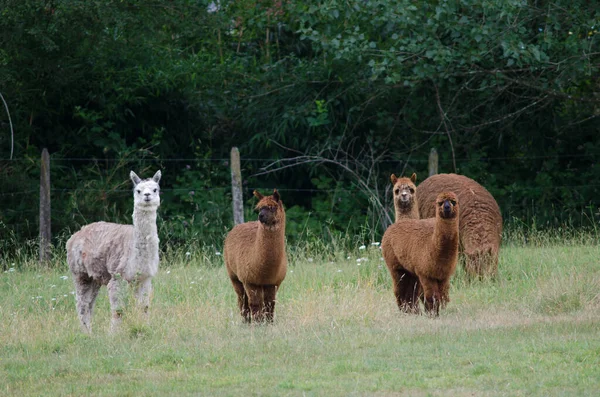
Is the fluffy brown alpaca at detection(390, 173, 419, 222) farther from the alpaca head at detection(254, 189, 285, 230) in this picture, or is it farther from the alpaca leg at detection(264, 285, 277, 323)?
the alpaca head at detection(254, 189, 285, 230)

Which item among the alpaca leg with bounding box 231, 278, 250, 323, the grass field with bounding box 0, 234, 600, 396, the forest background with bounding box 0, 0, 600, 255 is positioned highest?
the forest background with bounding box 0, 0, 600, 255

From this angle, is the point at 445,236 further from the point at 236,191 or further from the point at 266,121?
the point at 266,121

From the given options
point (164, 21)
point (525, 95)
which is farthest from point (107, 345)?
point (525, 95)

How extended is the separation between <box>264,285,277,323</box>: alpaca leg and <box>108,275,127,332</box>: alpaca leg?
1257 millimetres

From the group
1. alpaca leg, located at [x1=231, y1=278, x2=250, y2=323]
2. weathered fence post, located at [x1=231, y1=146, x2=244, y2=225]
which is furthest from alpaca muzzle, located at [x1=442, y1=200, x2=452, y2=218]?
weathered fence post, located at [x1=231, y1=146, x2=244, y2=225]

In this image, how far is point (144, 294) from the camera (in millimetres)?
8961

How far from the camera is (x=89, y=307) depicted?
9578 millimetres

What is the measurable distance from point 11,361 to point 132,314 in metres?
1.23

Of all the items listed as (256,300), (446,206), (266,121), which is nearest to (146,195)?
(256,300)

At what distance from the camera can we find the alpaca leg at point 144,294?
8849mm

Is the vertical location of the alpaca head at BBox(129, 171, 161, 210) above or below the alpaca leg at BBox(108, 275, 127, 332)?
above

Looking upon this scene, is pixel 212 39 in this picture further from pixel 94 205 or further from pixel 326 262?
pixel 326 262

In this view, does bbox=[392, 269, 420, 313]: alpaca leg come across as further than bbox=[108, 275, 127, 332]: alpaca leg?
Yes

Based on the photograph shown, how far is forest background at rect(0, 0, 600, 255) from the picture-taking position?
1500 centimetres
